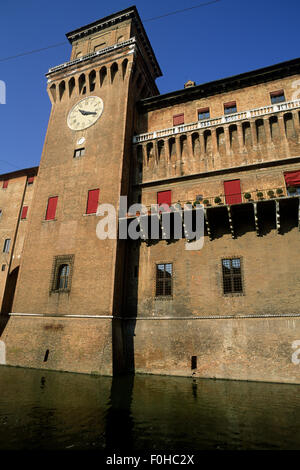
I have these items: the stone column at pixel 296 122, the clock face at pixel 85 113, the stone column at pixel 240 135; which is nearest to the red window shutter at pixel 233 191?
the stone column at pixel 240 135

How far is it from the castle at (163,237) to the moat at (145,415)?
2.56 m

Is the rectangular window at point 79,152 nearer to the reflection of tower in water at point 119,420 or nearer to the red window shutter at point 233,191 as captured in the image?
the red window shutter at point 233,191

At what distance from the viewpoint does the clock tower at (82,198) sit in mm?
18438

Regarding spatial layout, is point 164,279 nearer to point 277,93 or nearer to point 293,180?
point 293,180

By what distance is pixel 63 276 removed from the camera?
20.6m

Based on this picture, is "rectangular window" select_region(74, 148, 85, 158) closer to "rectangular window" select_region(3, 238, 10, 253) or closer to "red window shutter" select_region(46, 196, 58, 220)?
"red window shutter" select_region(46, 196, 58, 220)

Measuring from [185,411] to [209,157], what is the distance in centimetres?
1653

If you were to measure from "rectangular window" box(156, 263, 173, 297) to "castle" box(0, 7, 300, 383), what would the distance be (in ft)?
0.24

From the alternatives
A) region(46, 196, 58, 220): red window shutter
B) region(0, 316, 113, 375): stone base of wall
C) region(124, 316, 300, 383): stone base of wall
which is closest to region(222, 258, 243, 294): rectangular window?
region(124, 316, 300, 383): stone base of wall

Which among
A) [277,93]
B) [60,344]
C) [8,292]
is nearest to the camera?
[60,344]

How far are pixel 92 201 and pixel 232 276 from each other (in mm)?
11344

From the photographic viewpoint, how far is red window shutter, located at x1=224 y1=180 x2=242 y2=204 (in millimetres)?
19500

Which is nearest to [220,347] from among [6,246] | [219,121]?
[219,121]
